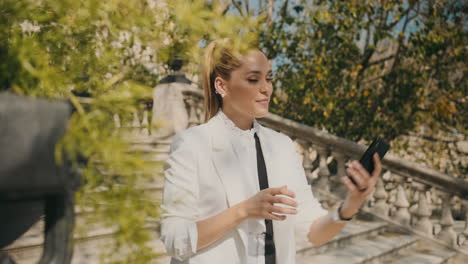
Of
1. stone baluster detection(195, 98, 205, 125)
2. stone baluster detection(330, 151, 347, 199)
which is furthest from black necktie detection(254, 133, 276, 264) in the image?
stone baluster detection(195, 98, 205, 125)

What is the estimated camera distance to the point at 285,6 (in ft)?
30.1

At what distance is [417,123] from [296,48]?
2705 mm

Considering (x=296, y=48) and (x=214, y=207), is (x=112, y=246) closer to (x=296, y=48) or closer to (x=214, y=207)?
(x=214, y=207)

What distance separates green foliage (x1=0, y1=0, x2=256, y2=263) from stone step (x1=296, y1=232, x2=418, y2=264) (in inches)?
139

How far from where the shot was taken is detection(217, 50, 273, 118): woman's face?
6.13 ft

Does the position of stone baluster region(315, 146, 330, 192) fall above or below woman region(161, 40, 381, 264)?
below

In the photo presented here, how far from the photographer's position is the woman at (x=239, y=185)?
150 cm

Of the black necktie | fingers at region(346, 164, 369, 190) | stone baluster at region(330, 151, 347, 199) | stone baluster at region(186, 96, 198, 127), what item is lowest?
stone baluster at region(330, 151, 347, 199)

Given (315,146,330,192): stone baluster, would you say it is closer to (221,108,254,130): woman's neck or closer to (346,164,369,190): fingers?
(221,108,254,130): woman's neck

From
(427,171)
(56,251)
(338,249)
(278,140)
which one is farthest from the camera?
(427,171)

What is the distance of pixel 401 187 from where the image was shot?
5.53 meters

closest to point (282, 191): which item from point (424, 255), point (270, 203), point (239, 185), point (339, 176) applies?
point (270, 203)

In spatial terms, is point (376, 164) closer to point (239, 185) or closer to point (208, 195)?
point (239, 185)

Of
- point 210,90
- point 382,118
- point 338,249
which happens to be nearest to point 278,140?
point 210,90
